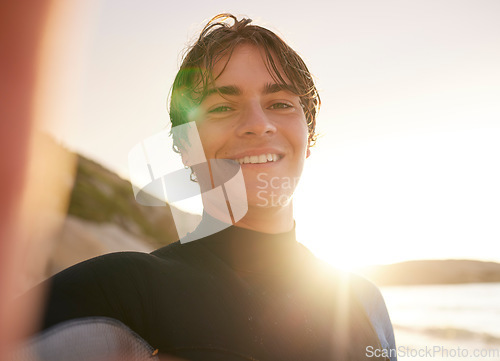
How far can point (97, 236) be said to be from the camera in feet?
44.1

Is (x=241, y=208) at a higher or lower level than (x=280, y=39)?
lower

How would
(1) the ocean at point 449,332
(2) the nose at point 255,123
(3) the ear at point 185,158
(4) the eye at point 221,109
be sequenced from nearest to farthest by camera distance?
(2) the nose at point 255,123 → (4) the eye at point 221,109 → (3) the ear at point 185,158 → (1) the ocean at point 449,332

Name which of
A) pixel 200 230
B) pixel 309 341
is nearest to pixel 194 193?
pixel 200 230

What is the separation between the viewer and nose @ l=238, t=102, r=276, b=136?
212 centimetres

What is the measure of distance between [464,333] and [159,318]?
1205 centimetres

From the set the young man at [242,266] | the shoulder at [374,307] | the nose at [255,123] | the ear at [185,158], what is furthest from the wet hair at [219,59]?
the shoulder at [374,307]

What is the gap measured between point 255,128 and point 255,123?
3cm

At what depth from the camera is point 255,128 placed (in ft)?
6.97

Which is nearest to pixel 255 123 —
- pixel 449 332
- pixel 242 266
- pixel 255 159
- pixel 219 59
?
pixel 255 159

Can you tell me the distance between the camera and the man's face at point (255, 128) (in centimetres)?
215

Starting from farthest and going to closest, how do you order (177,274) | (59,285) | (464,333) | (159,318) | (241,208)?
(464,333) → (241,208) → (177,274) → (159,318) → (59,285)

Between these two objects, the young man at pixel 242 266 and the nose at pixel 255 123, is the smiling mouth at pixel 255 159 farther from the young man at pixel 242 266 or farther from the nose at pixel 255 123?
the nose at pixel 255 123

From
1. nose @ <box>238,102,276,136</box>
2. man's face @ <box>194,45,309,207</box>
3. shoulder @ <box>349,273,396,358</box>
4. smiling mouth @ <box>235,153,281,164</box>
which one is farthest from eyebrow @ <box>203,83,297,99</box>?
shoulder @ <box>349,273,396,358</box>

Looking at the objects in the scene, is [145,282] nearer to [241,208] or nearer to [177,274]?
[177,274]
